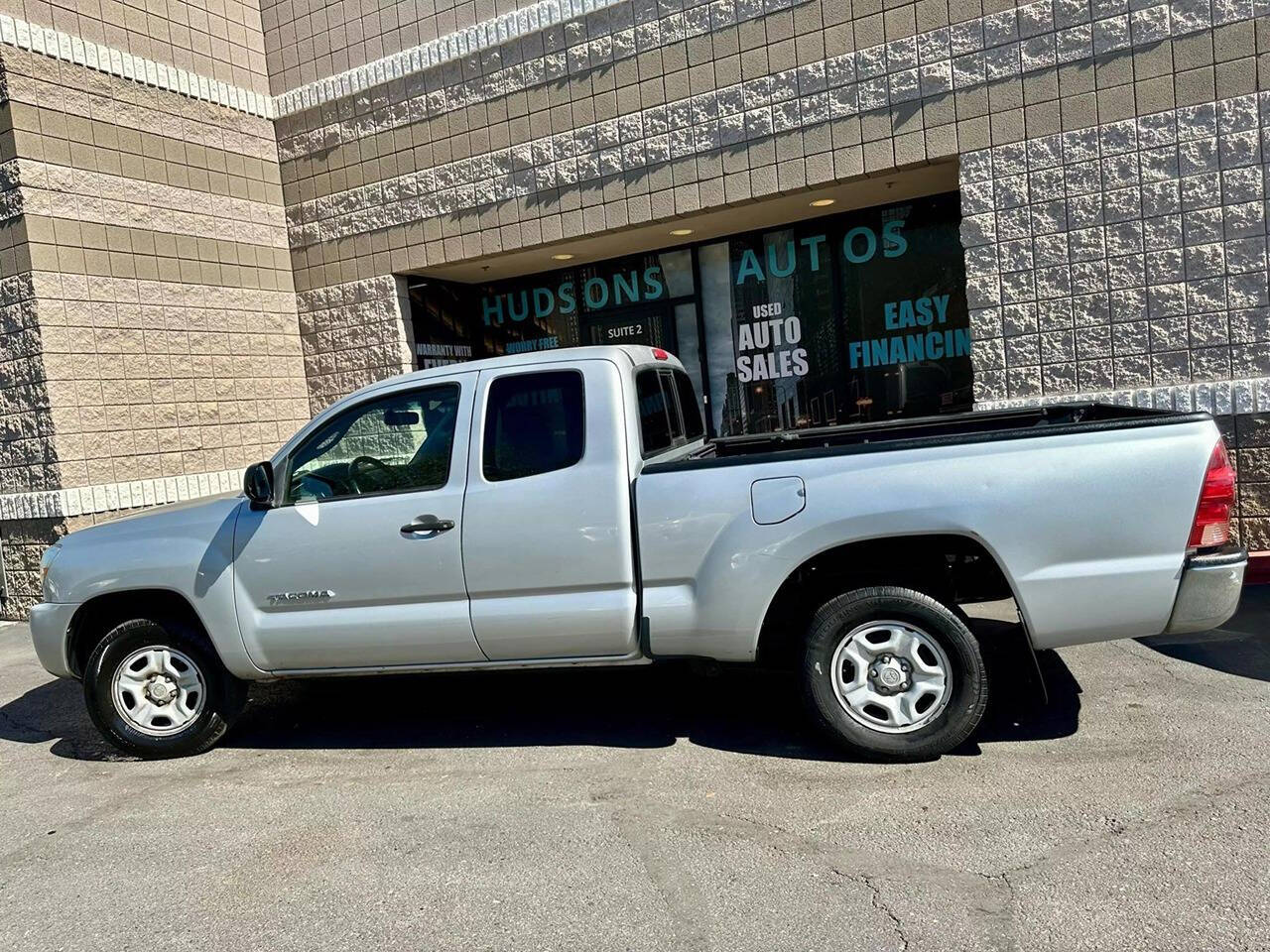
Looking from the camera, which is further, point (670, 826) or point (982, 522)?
point (982, 522)

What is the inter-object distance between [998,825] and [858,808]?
0.55 meters

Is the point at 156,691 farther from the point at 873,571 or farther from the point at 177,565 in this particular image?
the point at 873,571

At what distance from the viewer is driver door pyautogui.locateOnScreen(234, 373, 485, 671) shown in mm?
4898

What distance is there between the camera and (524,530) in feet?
15.6

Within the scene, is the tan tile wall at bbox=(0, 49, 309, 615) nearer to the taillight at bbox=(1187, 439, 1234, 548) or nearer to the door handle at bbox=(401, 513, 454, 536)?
the door handle at bbox=(401, 513, 454, 536)

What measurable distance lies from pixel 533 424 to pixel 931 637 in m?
2.13

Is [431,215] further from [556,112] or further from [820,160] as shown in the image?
[820,160]

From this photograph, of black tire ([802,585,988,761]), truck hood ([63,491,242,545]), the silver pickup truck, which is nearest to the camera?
the silver pickup truck

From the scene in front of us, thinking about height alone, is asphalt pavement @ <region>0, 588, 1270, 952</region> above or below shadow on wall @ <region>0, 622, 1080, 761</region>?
below

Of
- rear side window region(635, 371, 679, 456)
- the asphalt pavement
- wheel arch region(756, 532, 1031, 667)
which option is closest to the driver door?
the asphalt pavement

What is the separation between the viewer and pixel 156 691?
212 inches

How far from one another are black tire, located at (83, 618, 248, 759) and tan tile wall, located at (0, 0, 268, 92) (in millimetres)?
6931

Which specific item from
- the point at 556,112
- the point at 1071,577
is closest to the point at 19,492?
the point at 556,112

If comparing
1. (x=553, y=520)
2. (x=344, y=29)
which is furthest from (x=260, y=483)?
(x=344, y=29)
